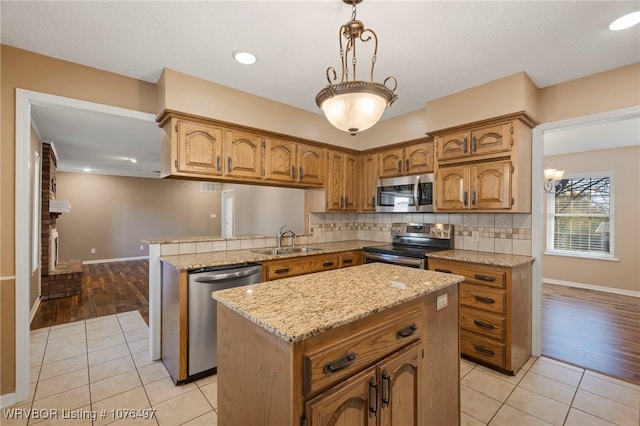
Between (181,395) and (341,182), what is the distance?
9.26ft

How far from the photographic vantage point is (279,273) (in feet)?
9.16

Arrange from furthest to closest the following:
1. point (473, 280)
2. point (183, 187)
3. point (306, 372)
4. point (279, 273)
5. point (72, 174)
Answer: point (183, 187) < point (72, 174) < point (279, 273) < point (473, 280) < point (306, 372)

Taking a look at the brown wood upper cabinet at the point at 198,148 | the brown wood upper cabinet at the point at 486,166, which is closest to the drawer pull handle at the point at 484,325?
the brown wood upper cabinet at the point at 486,166

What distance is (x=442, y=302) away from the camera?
160cm

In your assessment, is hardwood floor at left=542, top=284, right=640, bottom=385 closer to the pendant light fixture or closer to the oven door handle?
the oven door handle

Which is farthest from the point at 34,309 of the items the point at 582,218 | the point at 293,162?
the point at 582,218

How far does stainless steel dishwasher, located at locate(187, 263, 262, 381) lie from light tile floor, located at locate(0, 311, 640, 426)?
5.4 inches

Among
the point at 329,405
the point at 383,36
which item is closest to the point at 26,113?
the point at 383,36

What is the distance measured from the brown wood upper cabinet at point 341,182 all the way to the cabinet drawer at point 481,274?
1.56 metres

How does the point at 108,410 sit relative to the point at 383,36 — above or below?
below

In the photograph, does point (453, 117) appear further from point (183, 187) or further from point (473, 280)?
point (183, 187)

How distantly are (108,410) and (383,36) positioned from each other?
3.19 metres

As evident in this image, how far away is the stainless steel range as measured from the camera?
3.14m

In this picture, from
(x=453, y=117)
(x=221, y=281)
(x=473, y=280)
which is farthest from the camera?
(x=453, y=117)
